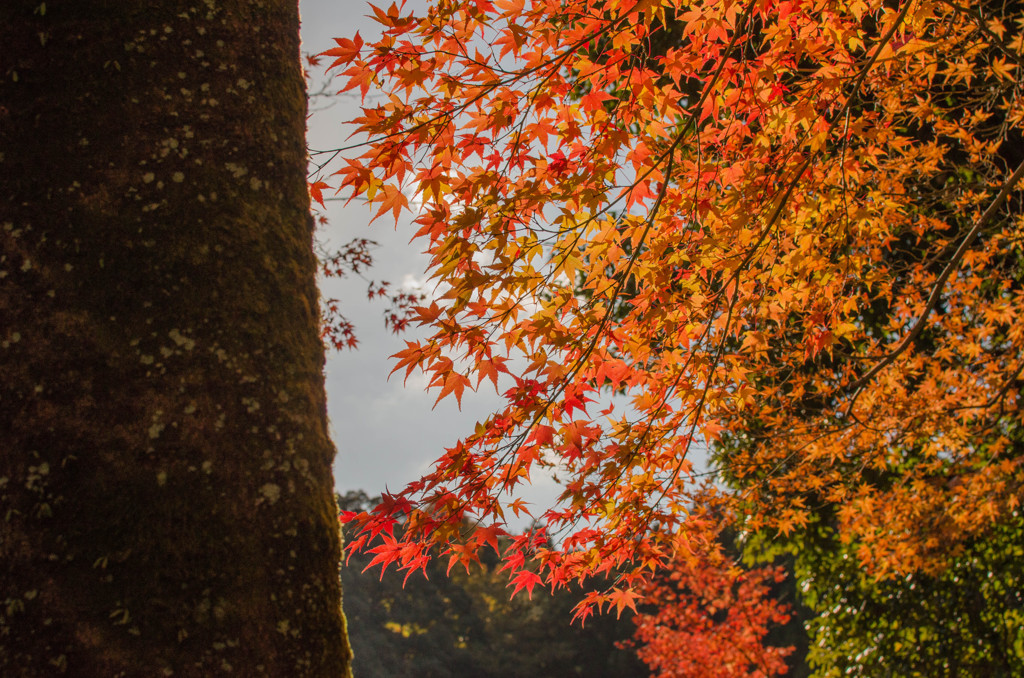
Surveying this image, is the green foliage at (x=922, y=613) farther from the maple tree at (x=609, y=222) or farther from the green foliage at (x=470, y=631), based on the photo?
the green foliage at (x=470, y=631)

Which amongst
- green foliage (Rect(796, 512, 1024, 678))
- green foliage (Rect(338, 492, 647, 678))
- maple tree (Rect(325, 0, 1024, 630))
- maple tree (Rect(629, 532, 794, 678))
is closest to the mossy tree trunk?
maple tree (Rect(325, 0, 1024, 630))

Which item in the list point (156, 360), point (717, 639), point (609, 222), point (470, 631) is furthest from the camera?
point (470, 631)

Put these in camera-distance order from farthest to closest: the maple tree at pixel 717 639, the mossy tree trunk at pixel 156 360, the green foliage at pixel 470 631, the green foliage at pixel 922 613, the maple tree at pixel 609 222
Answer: the green foliage at pixel 470 631 < the maple tree at pixel 717 639 < the green foliage at pixel 922 613 < the maple tree at pixel 609 222 < the mossy tree trunk at pixel 156 360

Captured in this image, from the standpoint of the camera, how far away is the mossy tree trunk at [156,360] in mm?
1044

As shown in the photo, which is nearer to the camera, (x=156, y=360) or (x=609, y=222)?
(x=156, y=360)

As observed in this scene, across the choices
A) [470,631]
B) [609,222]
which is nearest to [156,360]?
[609,222]

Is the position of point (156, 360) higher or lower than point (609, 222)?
lower

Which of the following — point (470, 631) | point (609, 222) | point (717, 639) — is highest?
point (609, 222)

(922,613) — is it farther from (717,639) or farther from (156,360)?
(156,360)

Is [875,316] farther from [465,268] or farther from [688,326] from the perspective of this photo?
[465,268]

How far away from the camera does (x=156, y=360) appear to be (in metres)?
1.14

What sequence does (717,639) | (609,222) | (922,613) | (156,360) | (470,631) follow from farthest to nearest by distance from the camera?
(470,631) < (717,639) < (922,613) < (609,222) < (156,360)

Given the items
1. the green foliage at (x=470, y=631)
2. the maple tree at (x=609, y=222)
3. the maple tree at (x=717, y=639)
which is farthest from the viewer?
the green foliage at (x=470, y=631)

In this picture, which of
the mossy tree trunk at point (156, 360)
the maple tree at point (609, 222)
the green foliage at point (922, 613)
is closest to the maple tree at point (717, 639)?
the green foliage at point (922, 613)
